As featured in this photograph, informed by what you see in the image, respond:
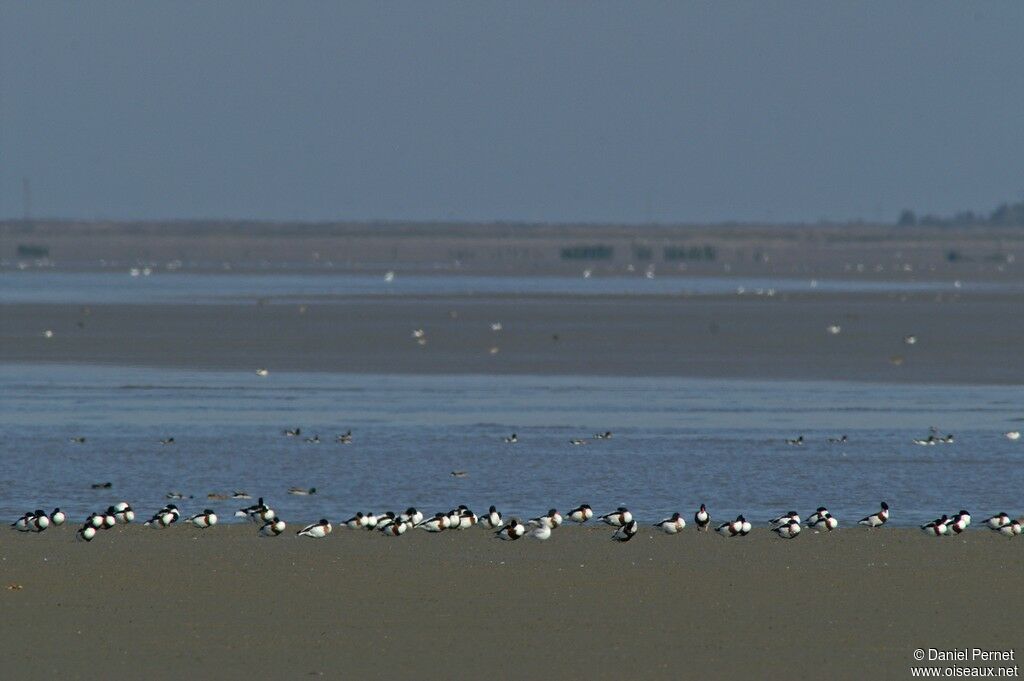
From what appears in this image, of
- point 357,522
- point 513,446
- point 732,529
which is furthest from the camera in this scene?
point 513,446

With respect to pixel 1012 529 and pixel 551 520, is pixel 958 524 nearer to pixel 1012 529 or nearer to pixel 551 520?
pixel 1012 529

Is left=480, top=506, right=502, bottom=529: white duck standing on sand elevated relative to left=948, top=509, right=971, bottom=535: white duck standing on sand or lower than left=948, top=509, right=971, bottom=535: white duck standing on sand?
elevated

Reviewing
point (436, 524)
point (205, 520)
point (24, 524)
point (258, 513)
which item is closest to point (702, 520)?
point (436, 524)

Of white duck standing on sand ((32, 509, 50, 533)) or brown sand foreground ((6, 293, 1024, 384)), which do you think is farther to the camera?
brown sand foreground ((6, 293, 1024, 384))

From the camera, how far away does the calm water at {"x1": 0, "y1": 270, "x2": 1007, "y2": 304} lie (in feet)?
204

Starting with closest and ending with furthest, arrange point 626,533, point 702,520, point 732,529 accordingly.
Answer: point 626,533 < point 732,529 < point 702,520

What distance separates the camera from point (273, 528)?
15.0m

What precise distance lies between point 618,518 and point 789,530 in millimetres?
1368

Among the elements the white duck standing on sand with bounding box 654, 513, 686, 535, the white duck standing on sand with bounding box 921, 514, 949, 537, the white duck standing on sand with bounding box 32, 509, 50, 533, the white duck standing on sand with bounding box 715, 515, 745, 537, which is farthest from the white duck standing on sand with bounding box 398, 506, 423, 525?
the white duck standing on sand with bounding box 921, 514, 949, 537

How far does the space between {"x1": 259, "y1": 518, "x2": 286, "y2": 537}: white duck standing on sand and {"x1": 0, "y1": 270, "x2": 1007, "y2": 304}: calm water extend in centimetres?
4177

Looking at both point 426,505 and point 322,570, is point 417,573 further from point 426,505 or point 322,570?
point 426,505

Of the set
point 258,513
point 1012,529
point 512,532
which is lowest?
point 1012,529

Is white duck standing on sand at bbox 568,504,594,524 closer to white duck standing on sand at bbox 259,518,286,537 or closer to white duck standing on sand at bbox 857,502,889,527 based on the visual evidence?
white duck standing on sand at bbox 857,502,889,527

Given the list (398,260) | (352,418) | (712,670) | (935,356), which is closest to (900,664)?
(712,670)
